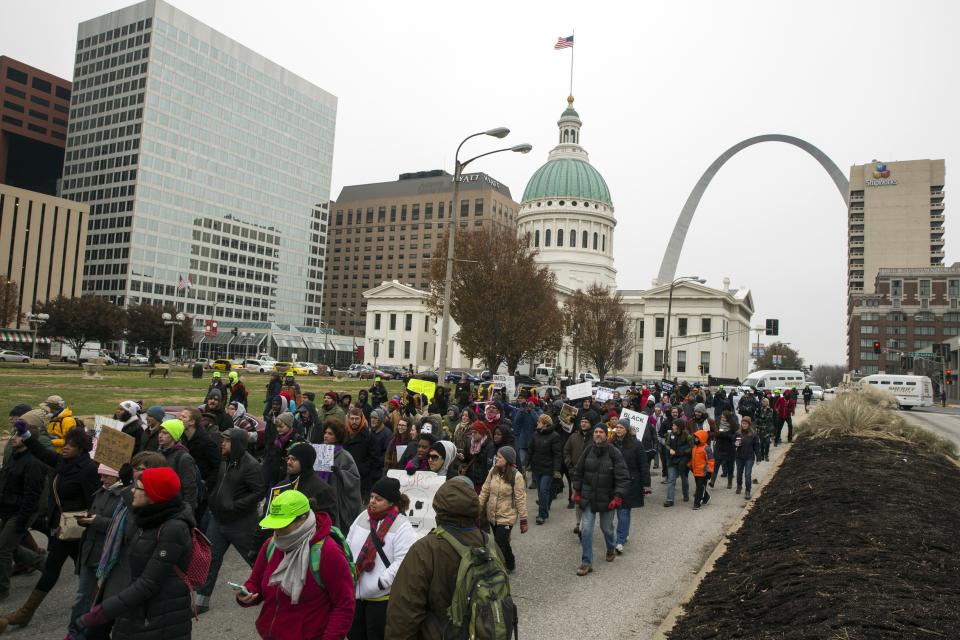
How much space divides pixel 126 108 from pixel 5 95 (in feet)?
73.2

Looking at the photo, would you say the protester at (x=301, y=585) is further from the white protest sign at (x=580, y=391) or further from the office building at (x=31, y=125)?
the office building at (x=31, y=125)

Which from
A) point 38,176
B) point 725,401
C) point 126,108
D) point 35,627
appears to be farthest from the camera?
point 38,176

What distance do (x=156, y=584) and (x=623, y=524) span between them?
7.28 meters

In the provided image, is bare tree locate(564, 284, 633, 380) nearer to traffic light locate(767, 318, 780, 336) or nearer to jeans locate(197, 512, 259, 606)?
traffic light locate(767, 318, 780, 336)

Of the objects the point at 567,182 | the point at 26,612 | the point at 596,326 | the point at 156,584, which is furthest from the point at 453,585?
the point at 567,182

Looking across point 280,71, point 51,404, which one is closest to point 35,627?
point 51,404

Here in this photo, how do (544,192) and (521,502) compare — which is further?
(544,192)

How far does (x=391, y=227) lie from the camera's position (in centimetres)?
15412

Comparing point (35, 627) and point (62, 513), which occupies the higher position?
point (62, 513)

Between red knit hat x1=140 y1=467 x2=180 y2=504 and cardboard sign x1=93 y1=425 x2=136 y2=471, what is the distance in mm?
2797

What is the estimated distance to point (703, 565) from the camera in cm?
921

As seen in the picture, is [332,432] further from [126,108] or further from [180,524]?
[126,108]

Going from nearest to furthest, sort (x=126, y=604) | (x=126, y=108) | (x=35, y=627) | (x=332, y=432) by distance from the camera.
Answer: (x=126, y=604) → (x=35, y=627) → (x=332, y=432) → (x=126, y=108)

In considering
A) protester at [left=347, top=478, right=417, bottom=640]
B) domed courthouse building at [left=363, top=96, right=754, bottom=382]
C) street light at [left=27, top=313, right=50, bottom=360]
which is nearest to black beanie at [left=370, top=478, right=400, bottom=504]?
protester at [left=347, top=478, right=417, bottom=640]
